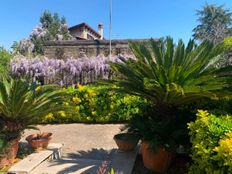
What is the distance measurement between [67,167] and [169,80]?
7.57 feet

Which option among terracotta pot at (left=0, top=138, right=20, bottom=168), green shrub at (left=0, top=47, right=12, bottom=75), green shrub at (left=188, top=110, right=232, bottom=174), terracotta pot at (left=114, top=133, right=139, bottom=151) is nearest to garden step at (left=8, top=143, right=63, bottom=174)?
terracotta pot at (left=0, top=138, right=20, bottom=168)

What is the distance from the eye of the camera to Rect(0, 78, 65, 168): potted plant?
4.83m

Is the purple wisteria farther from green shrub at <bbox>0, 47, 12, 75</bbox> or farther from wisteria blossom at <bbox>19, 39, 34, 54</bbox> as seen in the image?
wisteria blossom at <bbox>19, 39, 34, 54</bbox>

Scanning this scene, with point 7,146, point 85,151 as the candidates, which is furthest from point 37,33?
point 7,146

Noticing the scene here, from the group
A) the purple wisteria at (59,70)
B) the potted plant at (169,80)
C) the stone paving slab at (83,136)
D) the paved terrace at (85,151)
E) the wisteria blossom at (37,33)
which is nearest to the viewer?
the potted plant at (169,80)

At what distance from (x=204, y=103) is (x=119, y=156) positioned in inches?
73.9

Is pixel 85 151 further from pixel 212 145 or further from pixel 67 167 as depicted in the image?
pixel 212 145

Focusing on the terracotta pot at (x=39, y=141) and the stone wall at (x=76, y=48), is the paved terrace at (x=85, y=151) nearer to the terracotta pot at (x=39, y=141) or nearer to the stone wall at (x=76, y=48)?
the terracotta pot at (x=39, y=141)

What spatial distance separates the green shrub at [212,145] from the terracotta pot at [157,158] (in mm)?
817

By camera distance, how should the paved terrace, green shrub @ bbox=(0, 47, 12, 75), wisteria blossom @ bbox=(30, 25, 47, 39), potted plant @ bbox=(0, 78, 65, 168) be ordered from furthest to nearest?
wisteria blossom @ bbox=(30, 25, 47, 39) → green shrub @ bbox=(0, 47, 12, 75) → potted plant @ bbox=(0, 78, 65, 168) → the paved terrace

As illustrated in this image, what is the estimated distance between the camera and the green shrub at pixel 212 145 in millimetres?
2760

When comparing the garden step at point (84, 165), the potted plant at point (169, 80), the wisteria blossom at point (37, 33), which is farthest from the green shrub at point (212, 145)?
the wisteria blossom at point (37, 33)

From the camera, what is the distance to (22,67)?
1379 cm

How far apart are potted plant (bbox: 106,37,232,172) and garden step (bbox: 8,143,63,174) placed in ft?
6.06
